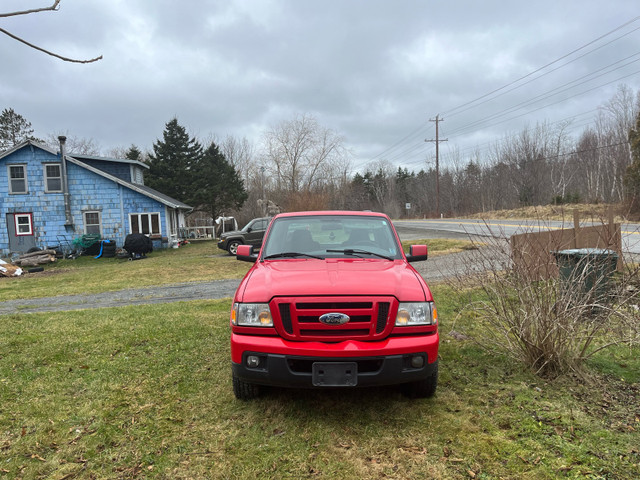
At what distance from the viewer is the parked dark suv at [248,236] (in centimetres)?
1894

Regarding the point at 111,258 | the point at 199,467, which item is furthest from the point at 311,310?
the point at 111,258

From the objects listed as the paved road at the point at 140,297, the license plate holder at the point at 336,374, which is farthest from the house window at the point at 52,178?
the license plate holder at the point at 336,374

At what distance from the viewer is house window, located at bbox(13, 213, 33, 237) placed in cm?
2233

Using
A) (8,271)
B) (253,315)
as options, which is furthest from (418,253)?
(8,271)

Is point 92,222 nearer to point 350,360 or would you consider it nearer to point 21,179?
point 21,179

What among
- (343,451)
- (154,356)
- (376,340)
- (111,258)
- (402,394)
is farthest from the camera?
(111,258)

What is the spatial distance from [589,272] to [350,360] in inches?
111

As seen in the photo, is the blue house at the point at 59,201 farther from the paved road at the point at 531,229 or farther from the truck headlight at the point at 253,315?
the truck headlight at the point at 253,315

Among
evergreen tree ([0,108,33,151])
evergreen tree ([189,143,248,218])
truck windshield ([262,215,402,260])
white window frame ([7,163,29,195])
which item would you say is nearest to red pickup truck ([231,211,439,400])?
truck windshield ([262,215,402,260])

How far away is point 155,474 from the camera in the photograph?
8.77 ft

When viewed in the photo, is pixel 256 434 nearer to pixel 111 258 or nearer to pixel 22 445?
pixel 22 445

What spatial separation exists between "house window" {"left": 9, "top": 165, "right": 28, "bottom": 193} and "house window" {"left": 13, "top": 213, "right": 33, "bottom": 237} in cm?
136

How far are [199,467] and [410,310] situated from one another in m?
1.84

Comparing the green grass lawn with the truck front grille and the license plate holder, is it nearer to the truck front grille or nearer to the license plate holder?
the license plate holder
